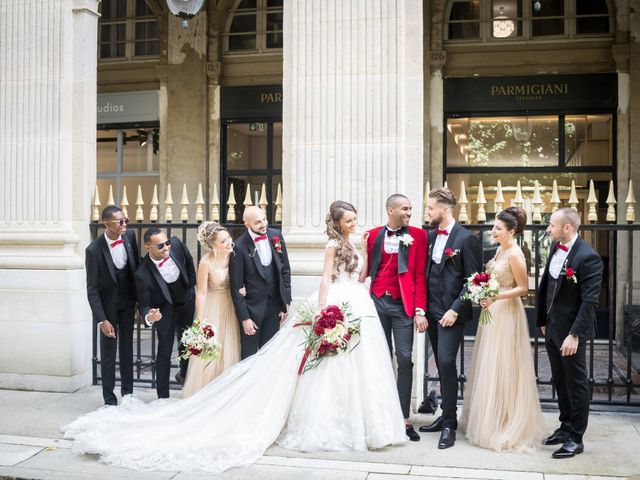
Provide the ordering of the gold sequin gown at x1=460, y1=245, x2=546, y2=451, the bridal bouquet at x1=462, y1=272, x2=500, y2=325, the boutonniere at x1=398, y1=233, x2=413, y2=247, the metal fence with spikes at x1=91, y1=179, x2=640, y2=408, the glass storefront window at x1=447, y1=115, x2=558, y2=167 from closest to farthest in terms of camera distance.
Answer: the bridal bouquet at x1=462, y1=272, x2=500, y2=325 < the gold sequin gown at x1=460, y1=245, x2=546, y2=451 < the boutonniere at x1=398, y1=233, x2=413, y2=247 < the metal fence with spikes at x1=91, y1=179, x2=640, y2=408 < the glass storefront window at x1=447, y1=115, x2=558, y2=167

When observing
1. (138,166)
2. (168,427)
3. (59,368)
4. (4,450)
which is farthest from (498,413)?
(138,166)

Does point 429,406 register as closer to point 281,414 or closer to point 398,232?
point 281,414

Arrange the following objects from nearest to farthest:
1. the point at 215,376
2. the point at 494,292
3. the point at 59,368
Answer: the point at 494,292 → the point at 215,376 → the point at 59,368

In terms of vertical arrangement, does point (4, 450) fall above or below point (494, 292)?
below

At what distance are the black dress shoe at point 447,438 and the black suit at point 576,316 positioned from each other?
97 cm

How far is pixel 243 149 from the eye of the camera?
1493 centimetres

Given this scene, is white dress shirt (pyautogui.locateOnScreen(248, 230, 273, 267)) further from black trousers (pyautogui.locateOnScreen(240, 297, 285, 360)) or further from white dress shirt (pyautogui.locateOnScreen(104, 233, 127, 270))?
white dress shirt (pyautogui.locateOnScreen(104, 233, 127, 270))

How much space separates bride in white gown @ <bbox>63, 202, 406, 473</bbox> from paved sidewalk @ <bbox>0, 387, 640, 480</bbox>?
0.47 feet

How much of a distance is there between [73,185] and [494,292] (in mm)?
5275

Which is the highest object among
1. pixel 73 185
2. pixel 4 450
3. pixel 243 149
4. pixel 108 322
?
pixel 243 149

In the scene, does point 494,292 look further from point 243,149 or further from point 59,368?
point 243,149

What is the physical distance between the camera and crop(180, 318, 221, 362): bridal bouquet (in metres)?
7.01

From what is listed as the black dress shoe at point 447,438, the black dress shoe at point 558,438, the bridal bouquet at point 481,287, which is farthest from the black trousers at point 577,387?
the black dress shoe at point 447,438

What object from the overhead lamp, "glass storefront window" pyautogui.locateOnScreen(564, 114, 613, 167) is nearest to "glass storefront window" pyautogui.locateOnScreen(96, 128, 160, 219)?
the overhead lamp
